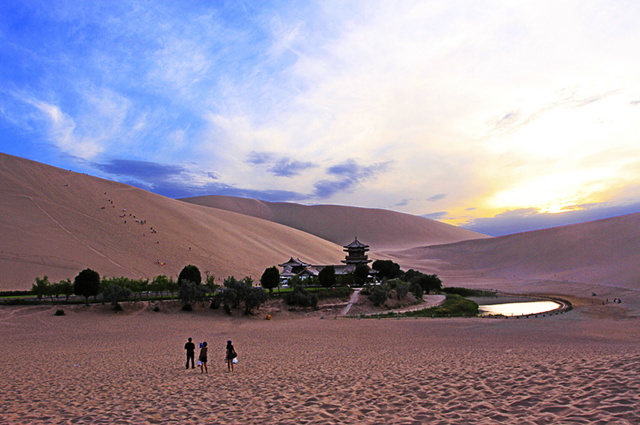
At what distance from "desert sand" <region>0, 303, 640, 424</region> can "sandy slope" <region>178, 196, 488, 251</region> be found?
123m

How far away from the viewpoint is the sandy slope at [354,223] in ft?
506

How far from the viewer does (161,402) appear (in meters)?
9.16

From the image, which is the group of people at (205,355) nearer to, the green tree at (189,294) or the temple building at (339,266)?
the green tree at (189,294)

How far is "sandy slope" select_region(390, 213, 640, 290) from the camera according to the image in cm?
5919

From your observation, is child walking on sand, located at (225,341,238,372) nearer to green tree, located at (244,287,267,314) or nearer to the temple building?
green tree, located at (244,287,267,314)

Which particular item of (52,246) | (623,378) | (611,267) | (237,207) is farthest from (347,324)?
(237,207)

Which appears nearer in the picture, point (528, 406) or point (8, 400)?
point (528, 406)

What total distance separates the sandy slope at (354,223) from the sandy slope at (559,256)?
44450mm


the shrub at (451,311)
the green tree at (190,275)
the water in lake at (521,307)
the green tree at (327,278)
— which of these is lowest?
the water in lake at (521,307)

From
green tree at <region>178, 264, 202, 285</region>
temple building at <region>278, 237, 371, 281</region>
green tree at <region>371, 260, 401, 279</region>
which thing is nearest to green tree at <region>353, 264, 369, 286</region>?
temple building at <region>278, 237, 371, 281</region>

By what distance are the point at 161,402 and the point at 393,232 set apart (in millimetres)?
154379

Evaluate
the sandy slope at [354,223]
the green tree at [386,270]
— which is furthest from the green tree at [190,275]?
the sandy slope at [354,223]

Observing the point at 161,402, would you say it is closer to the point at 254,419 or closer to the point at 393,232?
the point at 254,419

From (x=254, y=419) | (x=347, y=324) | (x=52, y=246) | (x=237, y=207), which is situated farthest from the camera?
(x=237, y=207)
